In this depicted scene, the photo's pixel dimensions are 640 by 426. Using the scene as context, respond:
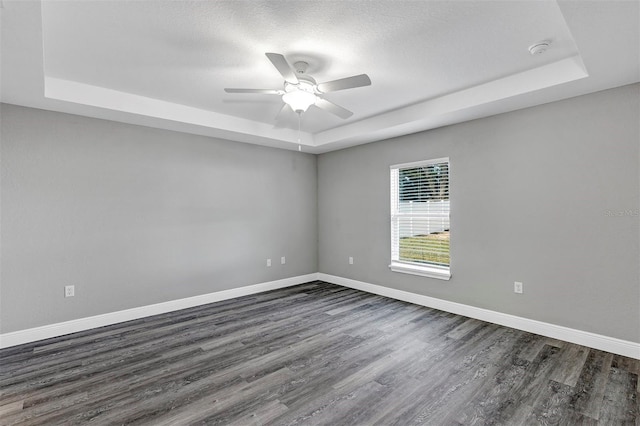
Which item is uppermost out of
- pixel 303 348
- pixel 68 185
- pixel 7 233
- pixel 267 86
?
pixel 267 86

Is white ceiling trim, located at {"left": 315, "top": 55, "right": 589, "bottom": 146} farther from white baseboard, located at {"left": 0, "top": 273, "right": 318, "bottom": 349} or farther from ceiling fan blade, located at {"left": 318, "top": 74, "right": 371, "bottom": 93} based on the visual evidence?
white baseboard, located at {"left": 0, "top": 273, "right": 318, "bottom": 349}

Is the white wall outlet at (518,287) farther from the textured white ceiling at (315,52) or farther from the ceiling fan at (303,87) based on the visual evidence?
the ceiling fan at (303,87)

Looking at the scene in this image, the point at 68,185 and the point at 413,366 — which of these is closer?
the point at 413,366

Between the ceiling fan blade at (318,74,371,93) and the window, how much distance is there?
214cm

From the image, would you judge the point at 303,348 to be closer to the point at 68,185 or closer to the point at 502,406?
the point at 502,406

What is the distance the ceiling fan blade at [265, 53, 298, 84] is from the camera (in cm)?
208

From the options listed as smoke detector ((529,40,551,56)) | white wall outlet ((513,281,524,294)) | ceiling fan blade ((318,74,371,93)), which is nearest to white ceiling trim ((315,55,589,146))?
smoke detector ((529,40,551,56))

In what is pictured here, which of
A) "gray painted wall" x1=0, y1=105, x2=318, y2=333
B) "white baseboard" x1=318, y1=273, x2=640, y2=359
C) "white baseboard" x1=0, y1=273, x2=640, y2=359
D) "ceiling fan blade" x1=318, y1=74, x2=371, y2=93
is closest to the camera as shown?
"ceiling fan blade" x1=318, y1=74, x2=371, y2=93

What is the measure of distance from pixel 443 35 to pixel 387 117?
1810mm

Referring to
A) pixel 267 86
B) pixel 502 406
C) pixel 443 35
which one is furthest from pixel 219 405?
pixel 443 35

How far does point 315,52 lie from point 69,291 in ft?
11.8

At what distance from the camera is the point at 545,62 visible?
9.09ft

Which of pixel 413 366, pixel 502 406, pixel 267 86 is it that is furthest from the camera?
pixel 267 86

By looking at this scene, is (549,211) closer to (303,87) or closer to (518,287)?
(518,287)
